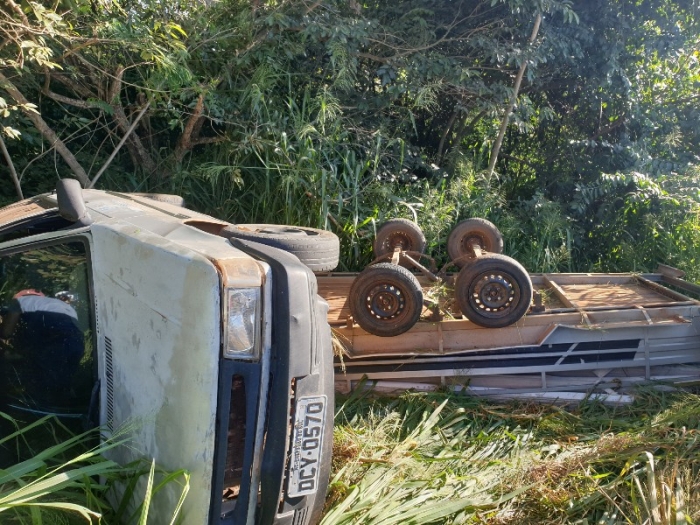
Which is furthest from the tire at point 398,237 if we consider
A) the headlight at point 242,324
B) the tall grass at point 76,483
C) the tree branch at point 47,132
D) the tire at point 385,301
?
the headlight at point 242,324

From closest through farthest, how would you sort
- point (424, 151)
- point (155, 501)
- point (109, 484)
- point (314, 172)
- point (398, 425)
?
point (155, 501), point (109, 484), point (398, 425), point (314, 172), point (424, 151)

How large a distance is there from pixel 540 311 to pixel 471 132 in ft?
13.9

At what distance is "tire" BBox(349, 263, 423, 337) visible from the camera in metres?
3.86

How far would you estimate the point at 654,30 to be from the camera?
23.5ft

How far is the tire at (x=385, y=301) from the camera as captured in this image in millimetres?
3861

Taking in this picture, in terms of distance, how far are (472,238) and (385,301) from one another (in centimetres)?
218

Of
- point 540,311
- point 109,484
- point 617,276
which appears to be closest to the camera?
point 109,484

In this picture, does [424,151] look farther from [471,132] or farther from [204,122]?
[204,122]

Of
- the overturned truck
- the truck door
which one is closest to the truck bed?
the overturned truck

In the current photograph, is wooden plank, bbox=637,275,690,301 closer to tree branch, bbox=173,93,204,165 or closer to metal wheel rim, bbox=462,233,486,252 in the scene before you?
metal wheel rim, bbox=462,233,486,252

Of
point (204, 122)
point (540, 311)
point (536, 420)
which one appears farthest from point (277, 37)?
point (536, 420)

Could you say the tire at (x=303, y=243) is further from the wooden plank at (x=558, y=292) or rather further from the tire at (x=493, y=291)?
the wooden plank at (x=558, y=292)

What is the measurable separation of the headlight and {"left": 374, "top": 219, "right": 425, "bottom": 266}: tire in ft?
12.6

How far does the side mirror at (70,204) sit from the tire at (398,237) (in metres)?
3.50
